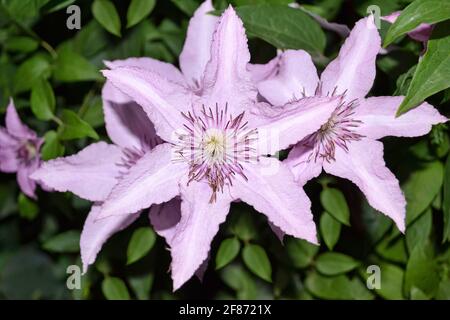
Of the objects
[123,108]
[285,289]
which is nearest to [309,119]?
[123,108]

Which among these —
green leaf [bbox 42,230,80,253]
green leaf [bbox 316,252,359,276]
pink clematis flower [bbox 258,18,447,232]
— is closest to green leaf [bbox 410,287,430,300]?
green leaf [bbox 316,252,359,276]

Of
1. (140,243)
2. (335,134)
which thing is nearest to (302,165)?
(335,134)

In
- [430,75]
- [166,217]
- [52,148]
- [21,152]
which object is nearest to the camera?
[430,75]

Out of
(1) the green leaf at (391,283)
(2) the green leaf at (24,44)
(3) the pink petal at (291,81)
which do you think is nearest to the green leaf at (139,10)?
(2) the green leaf at (24,44)

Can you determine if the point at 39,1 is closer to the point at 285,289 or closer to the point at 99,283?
the point at 99,283

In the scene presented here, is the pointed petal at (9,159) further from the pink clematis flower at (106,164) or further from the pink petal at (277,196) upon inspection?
the pink petal at (277,196)

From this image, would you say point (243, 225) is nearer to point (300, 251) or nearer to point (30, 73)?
point (300, 251)
